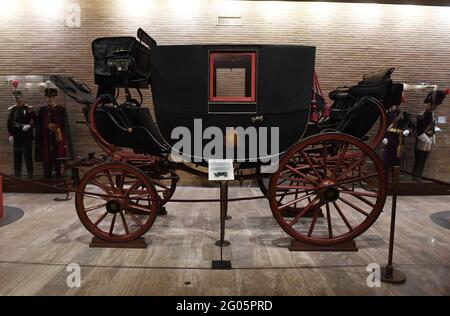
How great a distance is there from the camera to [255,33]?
5168mm

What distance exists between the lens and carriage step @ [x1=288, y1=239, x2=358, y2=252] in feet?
9.73

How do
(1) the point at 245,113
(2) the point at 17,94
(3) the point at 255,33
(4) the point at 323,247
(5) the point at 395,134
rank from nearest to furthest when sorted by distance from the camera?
(1) the point at 245,113 < (4) the point at 323,247 < (5) the point at 395,134 < (2) the point at 17,94 < (3) the point at 255,33

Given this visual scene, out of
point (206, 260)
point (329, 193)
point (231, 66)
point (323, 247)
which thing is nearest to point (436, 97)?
point (329, 193)

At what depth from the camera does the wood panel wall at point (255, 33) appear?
16.7 feet

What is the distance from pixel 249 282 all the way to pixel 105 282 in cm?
97

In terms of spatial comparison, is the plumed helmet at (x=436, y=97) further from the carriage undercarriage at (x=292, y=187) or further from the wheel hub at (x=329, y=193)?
the wheel hub at (x=329, y=193)

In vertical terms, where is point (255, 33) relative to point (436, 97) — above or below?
above

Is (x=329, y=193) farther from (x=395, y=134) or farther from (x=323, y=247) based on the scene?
(x=395, y=134)

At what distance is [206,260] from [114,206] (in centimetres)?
88

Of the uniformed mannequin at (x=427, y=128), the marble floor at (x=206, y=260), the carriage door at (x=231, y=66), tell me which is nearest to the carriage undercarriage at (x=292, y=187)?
the marble floor at (x=206, y=260)

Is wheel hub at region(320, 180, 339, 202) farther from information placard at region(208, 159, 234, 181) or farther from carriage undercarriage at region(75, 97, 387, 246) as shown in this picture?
information placard at region(208, 159, 234, 181)

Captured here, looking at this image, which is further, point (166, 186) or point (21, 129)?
point (21, 129)

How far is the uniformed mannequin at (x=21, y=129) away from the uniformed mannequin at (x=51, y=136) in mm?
110
